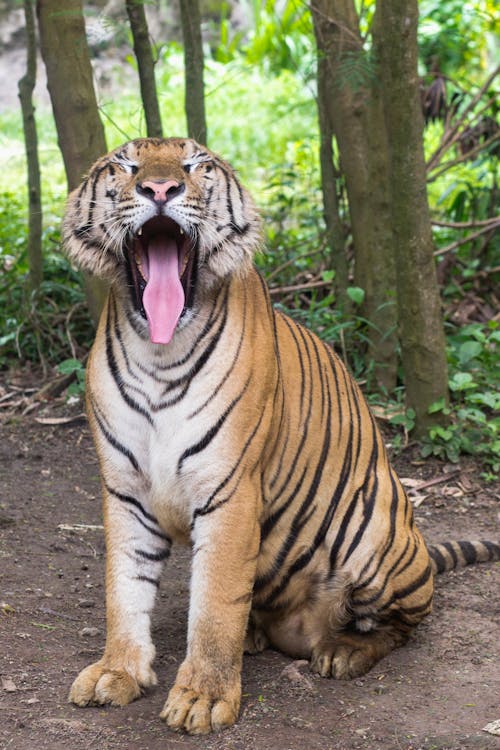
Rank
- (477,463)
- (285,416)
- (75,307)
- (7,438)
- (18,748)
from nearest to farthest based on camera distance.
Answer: (18,748)
(285,416)
(477,463)
(7,438)
(75,307)

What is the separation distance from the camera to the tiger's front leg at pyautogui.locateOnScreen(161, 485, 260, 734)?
3131 millimetres

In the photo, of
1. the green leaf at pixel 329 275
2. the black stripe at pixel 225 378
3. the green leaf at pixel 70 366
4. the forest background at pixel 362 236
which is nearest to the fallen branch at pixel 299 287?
the forest background at pixel 362 236

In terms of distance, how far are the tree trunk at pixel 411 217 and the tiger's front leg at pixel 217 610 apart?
8.12 feet

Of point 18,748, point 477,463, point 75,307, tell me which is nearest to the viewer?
point 18,748

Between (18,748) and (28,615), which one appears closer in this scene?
(18,748)

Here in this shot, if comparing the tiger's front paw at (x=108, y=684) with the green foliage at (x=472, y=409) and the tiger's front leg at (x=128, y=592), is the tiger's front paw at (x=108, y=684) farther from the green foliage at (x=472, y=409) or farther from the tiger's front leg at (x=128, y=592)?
the green foliage at (x=472, y=409)

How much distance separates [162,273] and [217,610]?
1.03 m

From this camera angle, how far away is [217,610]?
313 centimetres

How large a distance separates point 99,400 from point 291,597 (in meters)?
1.00

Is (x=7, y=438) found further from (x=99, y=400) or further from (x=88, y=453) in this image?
(x=99, y=400)

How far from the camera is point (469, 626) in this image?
400cm

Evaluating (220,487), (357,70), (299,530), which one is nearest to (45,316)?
(357,70)

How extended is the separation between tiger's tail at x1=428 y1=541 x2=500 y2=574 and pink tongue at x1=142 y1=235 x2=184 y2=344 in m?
1.86

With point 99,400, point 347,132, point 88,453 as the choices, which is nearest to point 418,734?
point 99,400
